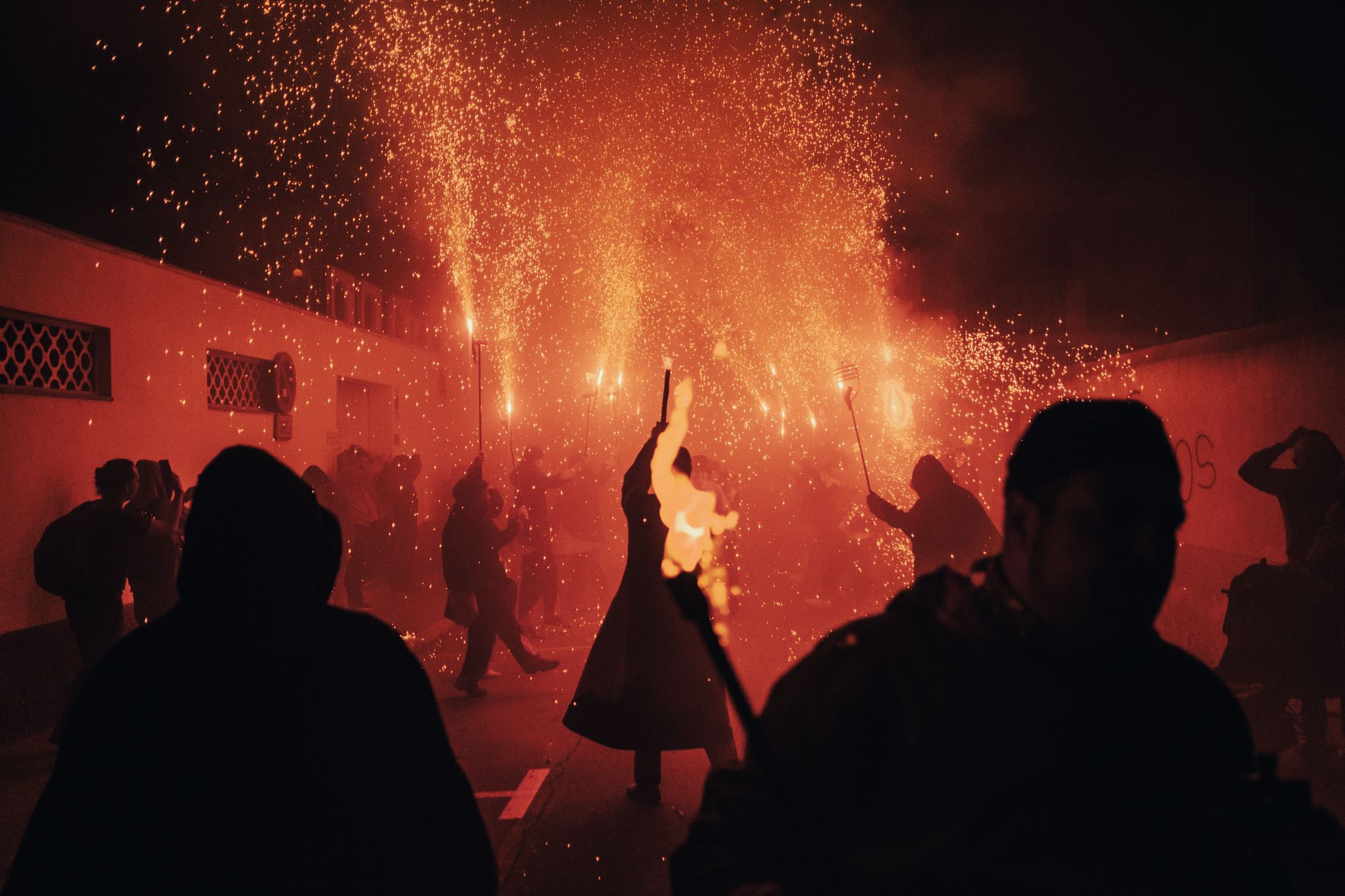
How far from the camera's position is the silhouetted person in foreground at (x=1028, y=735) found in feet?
4.65

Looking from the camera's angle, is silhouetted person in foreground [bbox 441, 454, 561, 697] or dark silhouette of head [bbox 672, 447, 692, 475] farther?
silhouetted person in foreground [bbox 441, 454, 561, 697]

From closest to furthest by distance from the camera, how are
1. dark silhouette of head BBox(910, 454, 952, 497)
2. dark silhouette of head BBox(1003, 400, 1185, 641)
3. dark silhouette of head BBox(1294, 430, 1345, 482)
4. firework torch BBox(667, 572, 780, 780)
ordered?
firework torch BBox(667, 572, 780, 780)
dark silhouette of head BBox(1003, 400, 1185, 641)
dark silhouette of head BBox(1294, 430, 1345, 482)
dark silhouette of head BBox(910, 454, 952, 497)

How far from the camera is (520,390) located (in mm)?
29906

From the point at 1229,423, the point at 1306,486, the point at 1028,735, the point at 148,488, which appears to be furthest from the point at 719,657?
the point at 1229,423

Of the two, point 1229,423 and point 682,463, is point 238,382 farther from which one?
point 1229,423

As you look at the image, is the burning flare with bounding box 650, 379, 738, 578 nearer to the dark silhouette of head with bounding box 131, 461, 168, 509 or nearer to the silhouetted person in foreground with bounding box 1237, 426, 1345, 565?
the silhouetted person in foreground with bounding box 1237, 426, 1345, 565

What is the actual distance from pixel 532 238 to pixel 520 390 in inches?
361

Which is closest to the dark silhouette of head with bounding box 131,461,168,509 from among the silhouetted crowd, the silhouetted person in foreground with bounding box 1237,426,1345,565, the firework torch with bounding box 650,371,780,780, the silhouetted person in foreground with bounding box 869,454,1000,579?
the firework torch with bounding box 650,371,780,780

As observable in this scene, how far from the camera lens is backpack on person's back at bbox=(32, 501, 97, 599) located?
6.61m

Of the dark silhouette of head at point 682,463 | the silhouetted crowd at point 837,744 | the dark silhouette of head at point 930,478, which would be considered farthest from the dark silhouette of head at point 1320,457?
the silhouetted crowd at point 837,744

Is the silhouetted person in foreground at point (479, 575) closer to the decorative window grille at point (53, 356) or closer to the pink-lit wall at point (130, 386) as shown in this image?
the pink-lit wall at point (130, 386)

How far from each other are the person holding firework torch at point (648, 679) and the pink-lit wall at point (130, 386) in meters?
5.51

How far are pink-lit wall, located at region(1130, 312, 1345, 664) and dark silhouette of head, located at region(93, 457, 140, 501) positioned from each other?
9066mm

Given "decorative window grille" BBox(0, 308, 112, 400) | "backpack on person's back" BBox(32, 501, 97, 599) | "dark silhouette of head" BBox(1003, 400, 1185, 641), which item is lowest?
"backpack on person's back" BBox(32, 501, 97, 599)
